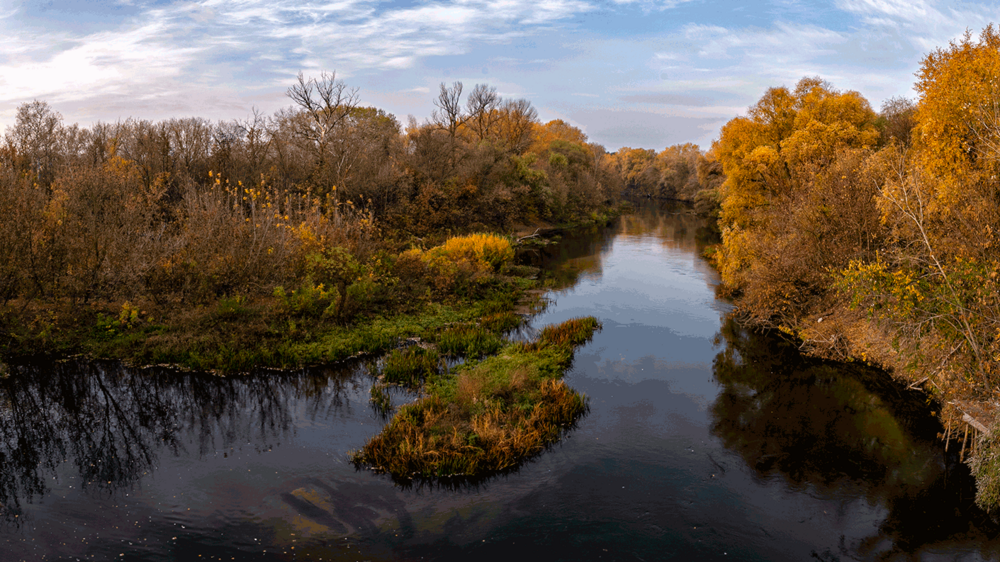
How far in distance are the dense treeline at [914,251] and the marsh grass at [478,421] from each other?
6043 millimetres

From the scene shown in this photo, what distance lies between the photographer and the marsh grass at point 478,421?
359 inches

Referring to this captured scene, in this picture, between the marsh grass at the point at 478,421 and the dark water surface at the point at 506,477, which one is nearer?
the dark water surface at the point at 506,477

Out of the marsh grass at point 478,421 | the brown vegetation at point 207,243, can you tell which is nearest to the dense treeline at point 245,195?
the brown vegetation at point 207,243

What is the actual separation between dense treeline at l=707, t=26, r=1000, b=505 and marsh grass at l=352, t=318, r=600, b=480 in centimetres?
604

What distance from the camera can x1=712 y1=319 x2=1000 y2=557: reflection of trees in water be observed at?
8219 millimetres

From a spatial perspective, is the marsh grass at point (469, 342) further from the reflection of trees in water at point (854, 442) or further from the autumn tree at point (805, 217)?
the autumn tree at point (805, 217)

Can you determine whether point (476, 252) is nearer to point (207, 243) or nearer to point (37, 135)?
point (207, 243)

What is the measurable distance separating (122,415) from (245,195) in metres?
16.1

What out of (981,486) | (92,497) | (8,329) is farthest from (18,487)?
(981,486)

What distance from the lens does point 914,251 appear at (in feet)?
38.5

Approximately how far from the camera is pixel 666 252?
112 ft

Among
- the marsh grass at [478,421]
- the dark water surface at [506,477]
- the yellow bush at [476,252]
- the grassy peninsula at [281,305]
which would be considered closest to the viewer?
the dark water surface at [506,477]

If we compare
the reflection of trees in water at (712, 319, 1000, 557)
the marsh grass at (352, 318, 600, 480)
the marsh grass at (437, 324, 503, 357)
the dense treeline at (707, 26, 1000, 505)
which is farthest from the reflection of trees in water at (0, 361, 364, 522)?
the dense treeline at (707, 26, 1000, 505)

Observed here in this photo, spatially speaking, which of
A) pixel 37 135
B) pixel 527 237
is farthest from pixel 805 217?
pixel 37 135
